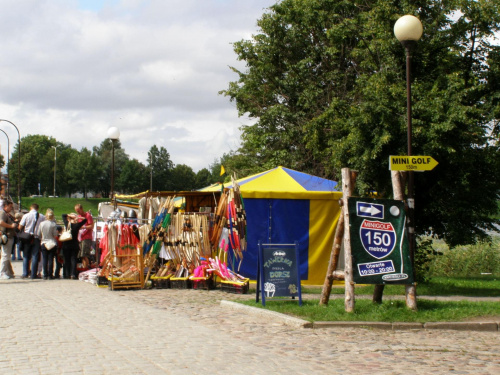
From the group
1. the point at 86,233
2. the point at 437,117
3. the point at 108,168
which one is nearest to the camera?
the point at 437,117

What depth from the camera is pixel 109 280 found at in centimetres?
1473

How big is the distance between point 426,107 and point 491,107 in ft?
8.08

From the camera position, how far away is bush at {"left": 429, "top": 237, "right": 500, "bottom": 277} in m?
23.5

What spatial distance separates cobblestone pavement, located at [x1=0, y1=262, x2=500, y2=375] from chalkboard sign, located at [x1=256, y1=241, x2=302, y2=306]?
0.91 m

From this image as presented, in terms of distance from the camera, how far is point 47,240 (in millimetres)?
16922

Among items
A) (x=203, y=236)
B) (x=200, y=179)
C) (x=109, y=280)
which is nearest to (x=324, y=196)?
(x=203, y=236)

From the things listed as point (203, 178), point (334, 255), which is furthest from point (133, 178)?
point (334, 255)

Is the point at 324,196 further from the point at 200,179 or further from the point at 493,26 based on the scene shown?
the point at 200,179

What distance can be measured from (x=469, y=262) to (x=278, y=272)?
1468cm

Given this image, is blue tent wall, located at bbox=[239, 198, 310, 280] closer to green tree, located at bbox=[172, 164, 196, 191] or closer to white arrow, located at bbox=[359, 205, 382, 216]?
white arrow, located at bbox=[359, 205, 382, 216]

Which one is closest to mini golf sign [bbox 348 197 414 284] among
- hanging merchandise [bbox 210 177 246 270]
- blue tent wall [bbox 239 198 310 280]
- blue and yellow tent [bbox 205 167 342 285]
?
hanging merchandise [bbox 210 177 246 270]

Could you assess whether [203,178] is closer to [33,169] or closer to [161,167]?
[161,167]

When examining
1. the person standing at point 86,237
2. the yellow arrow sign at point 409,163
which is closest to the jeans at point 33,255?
the person standing at point 86,237

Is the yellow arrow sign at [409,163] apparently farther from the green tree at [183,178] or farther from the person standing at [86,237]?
the green tree at [183,178]
